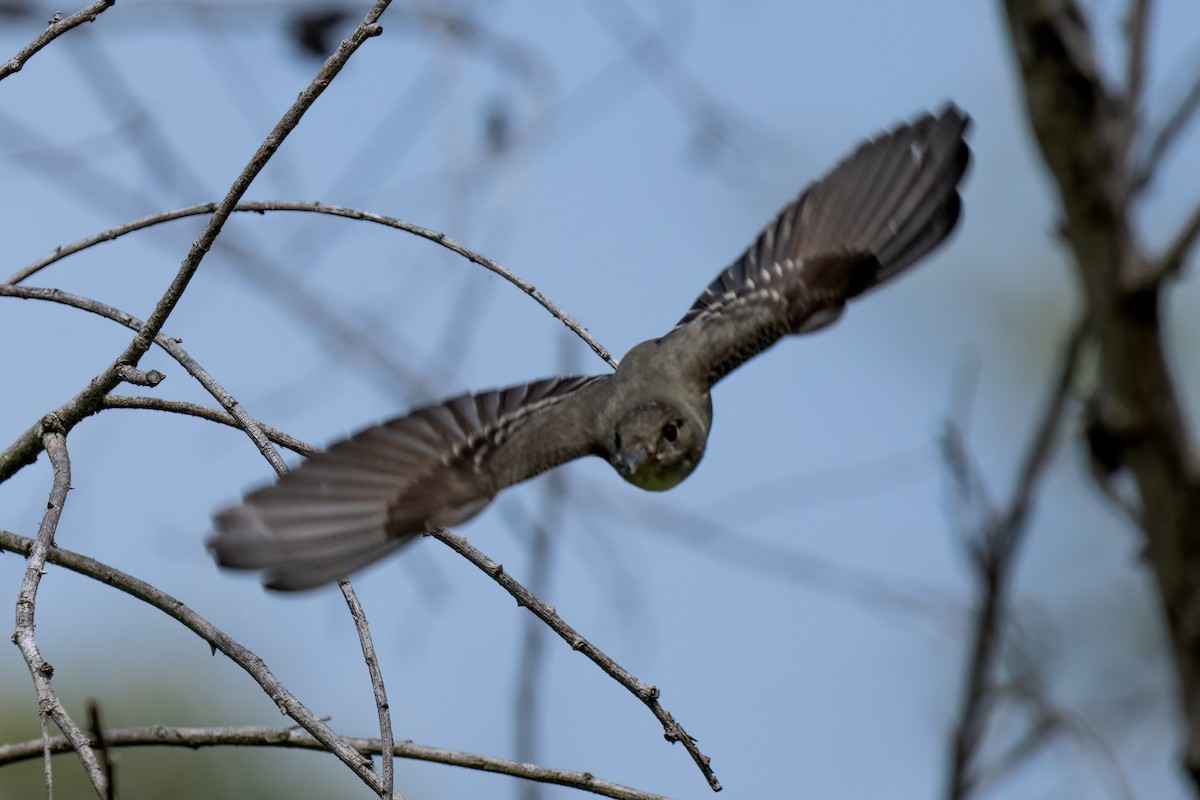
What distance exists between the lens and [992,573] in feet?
7.02

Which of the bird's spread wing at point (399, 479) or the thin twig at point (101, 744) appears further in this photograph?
the bird's spread wing at point (399, 479)

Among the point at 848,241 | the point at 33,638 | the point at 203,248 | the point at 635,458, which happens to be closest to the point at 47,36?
the point at 203,248

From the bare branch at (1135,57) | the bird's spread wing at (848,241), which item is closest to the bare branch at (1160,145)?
the bare branch at (1135,57)

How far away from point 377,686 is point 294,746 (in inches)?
13.6

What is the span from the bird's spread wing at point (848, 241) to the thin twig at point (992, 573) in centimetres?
118

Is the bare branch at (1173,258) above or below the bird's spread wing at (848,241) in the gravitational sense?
below

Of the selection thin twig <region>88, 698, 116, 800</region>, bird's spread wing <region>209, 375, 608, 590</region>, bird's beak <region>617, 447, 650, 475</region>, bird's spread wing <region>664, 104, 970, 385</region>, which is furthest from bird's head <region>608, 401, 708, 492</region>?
thin twig <region>88, 698, 116, 800</region>

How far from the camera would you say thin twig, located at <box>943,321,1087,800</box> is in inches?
81.3

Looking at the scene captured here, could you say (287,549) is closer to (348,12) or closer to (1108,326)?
(1108,326)

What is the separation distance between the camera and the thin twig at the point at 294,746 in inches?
72.8

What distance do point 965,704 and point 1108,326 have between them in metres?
0.78

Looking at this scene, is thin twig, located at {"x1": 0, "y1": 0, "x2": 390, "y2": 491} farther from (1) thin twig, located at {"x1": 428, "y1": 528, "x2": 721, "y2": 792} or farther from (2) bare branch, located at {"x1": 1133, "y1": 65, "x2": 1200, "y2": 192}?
(2) bare branch, located at {"x1": 1133, "y1": 65, "x2": 1200, "y2": 192}

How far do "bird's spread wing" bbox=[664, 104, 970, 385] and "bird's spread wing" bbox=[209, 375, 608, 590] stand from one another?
37 centimetres

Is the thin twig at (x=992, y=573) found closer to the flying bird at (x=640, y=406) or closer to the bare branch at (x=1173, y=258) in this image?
the bare branch at (x=1173, y=258)
